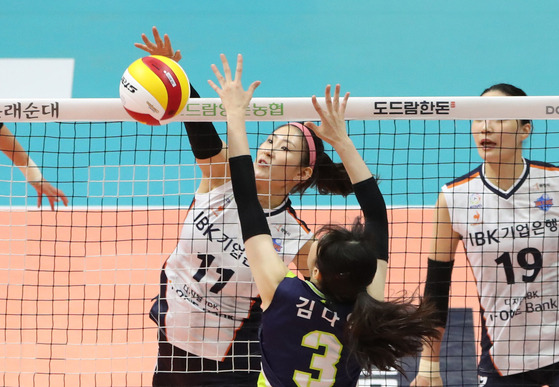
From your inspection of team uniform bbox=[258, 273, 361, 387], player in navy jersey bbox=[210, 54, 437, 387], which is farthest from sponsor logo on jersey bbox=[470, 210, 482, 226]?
team uniform bbox=[258, 273, 361, 387]

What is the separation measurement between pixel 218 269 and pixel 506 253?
1.35 meters

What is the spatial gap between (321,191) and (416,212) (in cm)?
311

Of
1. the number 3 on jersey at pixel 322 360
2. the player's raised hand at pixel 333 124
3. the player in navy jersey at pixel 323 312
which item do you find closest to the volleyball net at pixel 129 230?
the player's raised hand at pixel 333 124

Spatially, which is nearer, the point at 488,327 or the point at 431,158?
the point at 488,327

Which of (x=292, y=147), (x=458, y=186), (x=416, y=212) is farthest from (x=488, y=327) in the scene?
(x=416, y=212)

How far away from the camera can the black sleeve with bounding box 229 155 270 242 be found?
266cm

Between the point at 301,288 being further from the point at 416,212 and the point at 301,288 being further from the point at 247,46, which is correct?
the point at 247,46

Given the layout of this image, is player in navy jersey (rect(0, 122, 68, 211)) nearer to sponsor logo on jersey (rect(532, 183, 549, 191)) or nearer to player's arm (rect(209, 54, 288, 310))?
player's arm (rect(209, 54, 288, 310))

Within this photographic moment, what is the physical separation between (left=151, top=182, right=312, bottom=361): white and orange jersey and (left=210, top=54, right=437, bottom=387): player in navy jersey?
94 cm

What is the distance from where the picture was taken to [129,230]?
6895 mm

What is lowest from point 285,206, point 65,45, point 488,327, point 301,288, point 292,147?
point 488,327

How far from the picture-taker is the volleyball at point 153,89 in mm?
2980

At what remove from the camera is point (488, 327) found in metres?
3.83

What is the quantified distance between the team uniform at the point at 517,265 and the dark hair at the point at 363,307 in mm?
1163
